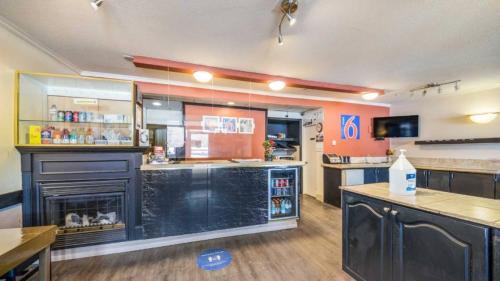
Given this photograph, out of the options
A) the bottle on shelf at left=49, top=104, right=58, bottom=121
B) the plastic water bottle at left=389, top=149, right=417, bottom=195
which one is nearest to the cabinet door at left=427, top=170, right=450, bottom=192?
the plastic water bottle at left=389, top=149, right=417, bottom=195

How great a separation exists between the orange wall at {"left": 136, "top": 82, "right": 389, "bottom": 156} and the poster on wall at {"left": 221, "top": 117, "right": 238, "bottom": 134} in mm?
390

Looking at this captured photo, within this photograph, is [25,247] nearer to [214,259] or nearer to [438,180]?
[214,259]

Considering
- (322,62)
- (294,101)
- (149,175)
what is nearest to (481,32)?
(322,62)

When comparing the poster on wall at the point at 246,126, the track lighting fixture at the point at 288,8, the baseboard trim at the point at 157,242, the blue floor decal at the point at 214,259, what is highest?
the track lighting fixture at the point at 288,8

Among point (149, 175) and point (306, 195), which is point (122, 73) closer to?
point (149, 175)

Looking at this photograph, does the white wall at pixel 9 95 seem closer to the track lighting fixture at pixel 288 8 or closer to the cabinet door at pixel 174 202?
the cabinet door at pixel 174 202

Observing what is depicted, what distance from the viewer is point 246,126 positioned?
4.18 meters

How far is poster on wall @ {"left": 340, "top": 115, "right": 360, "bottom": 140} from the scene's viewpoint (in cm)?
480

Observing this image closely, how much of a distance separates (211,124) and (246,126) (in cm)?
74

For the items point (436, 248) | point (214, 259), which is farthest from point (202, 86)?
point (436, 248)

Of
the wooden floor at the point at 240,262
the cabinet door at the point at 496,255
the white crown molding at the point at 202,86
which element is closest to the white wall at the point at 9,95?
the white crown molding at the point at 202,86

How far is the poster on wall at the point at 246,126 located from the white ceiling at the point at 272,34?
1417mm

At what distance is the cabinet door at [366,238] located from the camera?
63.7 inches

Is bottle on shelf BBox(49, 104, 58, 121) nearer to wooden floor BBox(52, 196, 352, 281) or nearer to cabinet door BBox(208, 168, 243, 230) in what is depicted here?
wooden floor BBox(52, 196, 352, 281)
